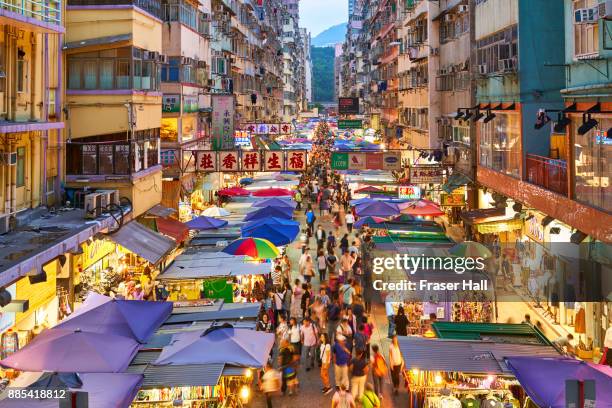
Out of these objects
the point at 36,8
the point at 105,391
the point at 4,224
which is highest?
the point at 36,8

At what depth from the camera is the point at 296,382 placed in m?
13.3

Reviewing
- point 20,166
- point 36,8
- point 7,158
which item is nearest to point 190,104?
point 36,8

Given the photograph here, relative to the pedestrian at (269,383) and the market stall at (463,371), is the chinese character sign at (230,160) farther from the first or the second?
the market stall at (463,371)

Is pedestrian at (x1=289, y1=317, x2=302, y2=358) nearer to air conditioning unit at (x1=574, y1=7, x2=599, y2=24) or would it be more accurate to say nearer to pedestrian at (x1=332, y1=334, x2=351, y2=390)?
pedestrian at (x1=332, y1=334, x2=351, y2=390)

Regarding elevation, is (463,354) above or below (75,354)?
below

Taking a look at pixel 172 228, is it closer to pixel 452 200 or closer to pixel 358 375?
pixel 358 375

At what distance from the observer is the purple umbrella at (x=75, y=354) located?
1007 cm

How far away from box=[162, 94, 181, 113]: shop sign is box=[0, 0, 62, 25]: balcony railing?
10.3 meters

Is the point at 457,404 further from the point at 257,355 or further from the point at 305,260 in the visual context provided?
the point at 305,260

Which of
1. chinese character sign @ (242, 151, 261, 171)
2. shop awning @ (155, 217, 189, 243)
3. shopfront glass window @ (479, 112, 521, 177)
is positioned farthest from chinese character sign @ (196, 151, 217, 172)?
shopfront glass window @ (479, 112, 521, 177)

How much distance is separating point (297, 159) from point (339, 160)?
3.31 m

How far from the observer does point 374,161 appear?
29.2 meters

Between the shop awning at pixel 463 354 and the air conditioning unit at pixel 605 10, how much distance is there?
6389 mm

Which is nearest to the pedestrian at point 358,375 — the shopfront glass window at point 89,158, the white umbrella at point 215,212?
the shopfront glass window at point 89,158
